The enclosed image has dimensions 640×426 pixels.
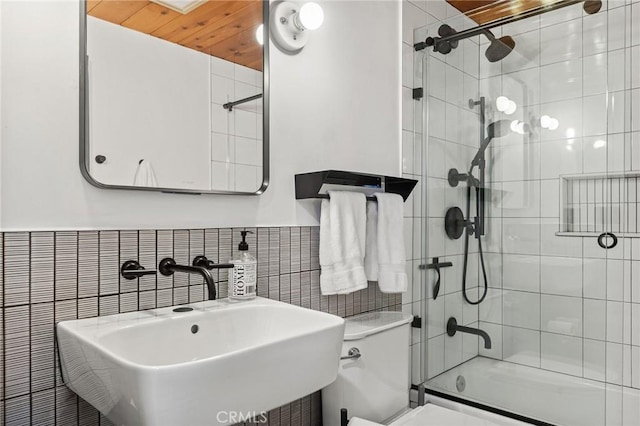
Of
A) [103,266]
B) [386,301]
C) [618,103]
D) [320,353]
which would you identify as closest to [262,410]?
[320,353]

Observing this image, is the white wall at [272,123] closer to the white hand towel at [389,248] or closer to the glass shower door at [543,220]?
the white hand towel at [389,248]

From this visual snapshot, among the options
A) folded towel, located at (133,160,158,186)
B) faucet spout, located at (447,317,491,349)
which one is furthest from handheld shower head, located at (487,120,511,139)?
folded towel, located at (133,160,158,186)

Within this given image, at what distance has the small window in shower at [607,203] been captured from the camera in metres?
1.73

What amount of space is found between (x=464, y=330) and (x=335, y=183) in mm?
998

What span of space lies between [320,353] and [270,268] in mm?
514

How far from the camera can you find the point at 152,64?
1252 millimetres

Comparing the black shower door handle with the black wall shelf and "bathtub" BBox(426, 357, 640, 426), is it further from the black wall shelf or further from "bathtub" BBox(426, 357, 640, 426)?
the black wall shelf

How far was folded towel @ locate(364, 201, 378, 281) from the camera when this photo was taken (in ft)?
5.95

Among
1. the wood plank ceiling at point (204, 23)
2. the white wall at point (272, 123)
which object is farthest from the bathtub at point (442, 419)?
the wood plank ceiling at point (204, 23)

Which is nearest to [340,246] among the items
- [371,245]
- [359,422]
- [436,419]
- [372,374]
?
[371,245]

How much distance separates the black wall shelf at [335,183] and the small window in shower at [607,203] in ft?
2.26

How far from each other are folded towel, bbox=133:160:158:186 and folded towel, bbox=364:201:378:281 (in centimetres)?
87

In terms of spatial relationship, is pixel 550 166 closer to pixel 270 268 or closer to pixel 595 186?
pixel 595 186

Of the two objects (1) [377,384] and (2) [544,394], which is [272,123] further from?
(2) [544,394]
